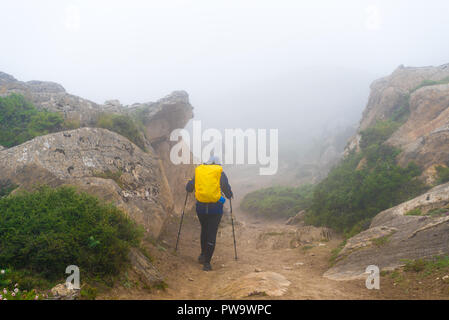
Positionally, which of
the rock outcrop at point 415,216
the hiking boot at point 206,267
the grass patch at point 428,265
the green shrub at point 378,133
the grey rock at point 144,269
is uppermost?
the green shrub at point 378,133

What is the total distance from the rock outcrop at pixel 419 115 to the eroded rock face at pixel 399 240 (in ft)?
6.99

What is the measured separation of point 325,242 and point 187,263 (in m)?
5.09

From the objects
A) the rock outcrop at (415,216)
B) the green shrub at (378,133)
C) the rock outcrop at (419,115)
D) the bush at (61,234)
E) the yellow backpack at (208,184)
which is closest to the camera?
the bush at (61,234)

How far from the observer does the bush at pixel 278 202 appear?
1898 centimetres

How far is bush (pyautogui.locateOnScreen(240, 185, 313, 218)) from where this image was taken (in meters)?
19.0

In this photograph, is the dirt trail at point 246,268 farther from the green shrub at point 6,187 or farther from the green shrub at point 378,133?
the green shrub at point 378,133

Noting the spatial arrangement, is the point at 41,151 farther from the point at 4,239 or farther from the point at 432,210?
the point at 432,210

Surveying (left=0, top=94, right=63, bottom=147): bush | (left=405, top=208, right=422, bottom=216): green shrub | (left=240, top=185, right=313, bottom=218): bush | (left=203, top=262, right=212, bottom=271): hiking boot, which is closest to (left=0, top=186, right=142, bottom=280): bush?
(left=203, top=262, right=212, bottom=271): hiking boot

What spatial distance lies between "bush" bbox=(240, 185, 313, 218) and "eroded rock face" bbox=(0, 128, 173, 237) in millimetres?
11622

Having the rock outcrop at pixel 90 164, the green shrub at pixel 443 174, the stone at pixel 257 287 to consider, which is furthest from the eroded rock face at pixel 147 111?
the green shrub at pixel 443 174

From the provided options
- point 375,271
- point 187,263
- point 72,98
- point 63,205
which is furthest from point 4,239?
point 72,98

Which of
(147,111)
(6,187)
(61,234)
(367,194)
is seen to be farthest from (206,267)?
(147,111)

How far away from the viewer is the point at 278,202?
66.1 feet
